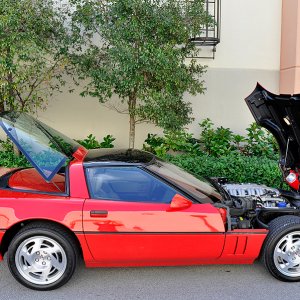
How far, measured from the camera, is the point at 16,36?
5.36 metres

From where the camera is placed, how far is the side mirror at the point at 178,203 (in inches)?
131

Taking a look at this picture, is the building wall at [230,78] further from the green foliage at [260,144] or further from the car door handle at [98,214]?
the car door handle at [98,214]

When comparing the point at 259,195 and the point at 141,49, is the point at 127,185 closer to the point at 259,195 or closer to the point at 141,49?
the point at 259,195

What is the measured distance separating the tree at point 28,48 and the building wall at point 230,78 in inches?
75.4

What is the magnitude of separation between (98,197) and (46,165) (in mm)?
604

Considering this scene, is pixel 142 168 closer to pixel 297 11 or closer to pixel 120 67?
pixel 120 67

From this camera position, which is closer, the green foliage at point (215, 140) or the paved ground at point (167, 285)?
the paved ground at point (167, 285)

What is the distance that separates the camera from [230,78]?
8.89 metres

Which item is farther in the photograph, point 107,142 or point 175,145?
point 107,142

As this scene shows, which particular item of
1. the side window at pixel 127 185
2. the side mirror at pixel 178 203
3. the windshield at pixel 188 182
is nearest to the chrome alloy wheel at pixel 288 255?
the windshield at pixel 188 182

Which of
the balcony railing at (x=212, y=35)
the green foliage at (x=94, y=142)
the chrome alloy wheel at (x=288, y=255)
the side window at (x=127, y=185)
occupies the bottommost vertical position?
the chrome alloy wheel at (x=288, y=255)

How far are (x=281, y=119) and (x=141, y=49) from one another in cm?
244

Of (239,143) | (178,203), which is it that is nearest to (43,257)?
(178,203)

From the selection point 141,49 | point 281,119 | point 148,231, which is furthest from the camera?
point 141,49
